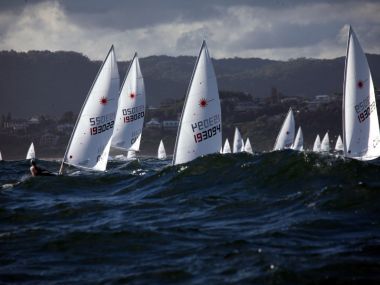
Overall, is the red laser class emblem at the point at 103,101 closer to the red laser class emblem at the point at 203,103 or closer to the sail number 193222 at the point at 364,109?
the red laser class emblem at the point at 203,103

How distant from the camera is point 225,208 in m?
20.9

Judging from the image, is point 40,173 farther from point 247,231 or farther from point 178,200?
point 247,231

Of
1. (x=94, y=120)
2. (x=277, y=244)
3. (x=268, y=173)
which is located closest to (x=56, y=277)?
(x=277, y=244)

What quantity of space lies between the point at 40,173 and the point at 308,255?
18.3m

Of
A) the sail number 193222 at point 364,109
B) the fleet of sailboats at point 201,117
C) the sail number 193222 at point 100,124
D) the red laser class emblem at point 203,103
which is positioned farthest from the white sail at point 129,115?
the sail number 193222 at point 364,109

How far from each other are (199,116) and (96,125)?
17.7ft

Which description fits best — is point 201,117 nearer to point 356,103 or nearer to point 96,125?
point 96,125

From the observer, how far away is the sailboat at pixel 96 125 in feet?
112

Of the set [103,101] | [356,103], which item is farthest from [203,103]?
[356,103]

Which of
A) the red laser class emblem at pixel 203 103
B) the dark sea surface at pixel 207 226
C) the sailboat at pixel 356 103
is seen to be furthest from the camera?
the red laser class emblem at pixel 203 103

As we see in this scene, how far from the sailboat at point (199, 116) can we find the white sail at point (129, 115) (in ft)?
48.8

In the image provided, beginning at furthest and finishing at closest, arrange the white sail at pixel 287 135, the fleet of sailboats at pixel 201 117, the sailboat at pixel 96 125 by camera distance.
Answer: the white sail at pixel 287 135 < the sailboat at pixel 96 125 < the fleet of sailboats at pixel 201 117

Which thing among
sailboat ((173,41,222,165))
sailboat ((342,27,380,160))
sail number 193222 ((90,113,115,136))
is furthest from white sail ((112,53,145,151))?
sailboat ((342,27,380,160))

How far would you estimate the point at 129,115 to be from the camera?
4684 cm
